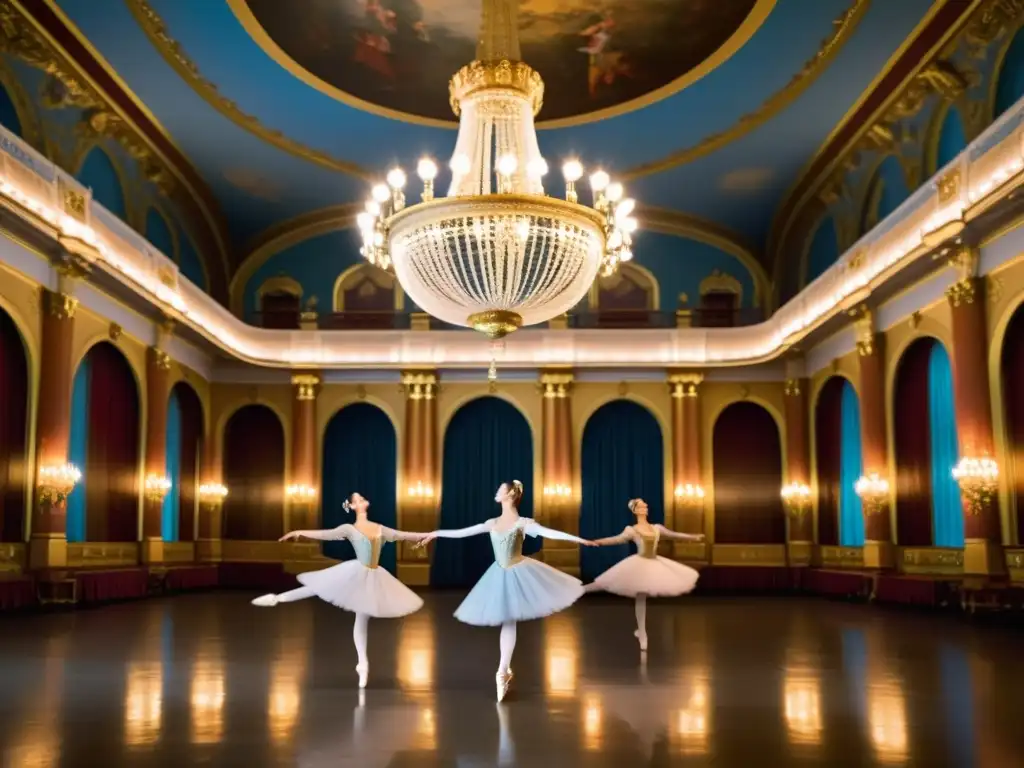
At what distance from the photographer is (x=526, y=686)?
323 inches

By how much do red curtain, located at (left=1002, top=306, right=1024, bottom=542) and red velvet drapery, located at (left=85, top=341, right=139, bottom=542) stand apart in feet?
50.8

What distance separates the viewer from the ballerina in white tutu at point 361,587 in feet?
27.0

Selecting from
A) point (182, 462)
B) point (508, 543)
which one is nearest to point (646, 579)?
point (508, 543)

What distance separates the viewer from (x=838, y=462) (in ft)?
74.0

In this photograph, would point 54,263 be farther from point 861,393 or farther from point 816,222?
point 816,222

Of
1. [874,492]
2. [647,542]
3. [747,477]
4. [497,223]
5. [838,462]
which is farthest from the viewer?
[747,477]

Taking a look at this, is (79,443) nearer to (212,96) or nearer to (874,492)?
(212,96)

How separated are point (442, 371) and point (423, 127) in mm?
6843

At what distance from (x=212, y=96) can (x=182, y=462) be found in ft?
29.9

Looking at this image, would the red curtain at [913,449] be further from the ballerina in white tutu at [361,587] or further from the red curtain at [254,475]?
the red curtain at [254,475]

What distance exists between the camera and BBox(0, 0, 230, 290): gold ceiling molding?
15.2 m

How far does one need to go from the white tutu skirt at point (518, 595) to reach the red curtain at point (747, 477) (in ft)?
57.3

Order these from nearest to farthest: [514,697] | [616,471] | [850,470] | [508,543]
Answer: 1. [514,697]
2. [508,543]
3. [850,470]
4. [616,471]

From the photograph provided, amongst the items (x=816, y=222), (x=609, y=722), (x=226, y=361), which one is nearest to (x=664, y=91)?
(x=816, y=222)
